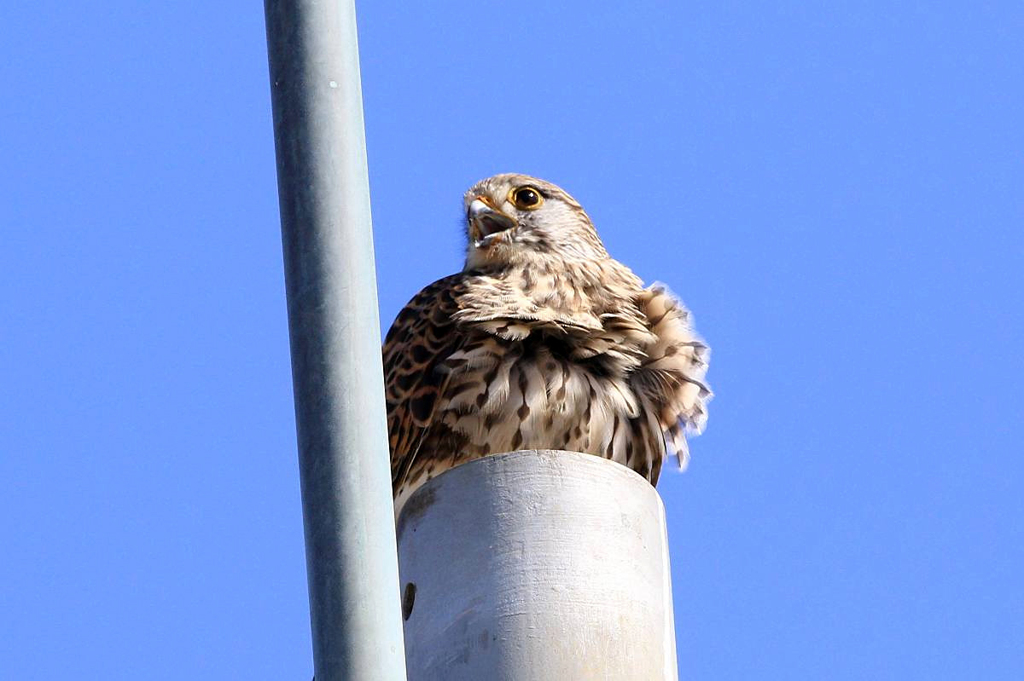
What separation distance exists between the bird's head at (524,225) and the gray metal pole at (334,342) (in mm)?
3696

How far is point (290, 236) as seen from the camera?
2775 millimetres

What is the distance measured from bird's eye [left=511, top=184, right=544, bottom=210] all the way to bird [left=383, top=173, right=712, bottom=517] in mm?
633

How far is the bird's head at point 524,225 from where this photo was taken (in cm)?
668

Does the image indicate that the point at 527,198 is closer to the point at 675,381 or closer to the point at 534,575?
the point at 675,381

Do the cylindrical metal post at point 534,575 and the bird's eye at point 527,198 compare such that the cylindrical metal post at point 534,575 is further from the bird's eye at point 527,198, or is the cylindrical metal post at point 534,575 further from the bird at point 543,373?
the bird's eye at point 527,198

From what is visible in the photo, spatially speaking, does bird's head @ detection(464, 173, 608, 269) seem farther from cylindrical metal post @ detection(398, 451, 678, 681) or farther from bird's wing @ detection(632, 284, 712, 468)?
cylindrical metal post @ detection(398, 451, 678, 681)

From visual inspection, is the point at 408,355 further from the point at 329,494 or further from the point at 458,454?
the point at 329,494

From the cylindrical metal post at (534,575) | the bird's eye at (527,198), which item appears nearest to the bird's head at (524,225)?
the bird's eye at (527,198)

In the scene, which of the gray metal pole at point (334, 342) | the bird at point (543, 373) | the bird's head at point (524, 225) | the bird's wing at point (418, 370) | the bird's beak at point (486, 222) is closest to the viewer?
the gray metal pole at point (334, 342)

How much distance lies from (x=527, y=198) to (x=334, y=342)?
4.43 m

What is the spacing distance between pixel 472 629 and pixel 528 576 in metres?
0.16

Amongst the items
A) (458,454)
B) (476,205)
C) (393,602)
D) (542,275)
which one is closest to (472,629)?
(393,602)

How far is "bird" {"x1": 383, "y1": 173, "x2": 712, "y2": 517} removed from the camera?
579 centimetres

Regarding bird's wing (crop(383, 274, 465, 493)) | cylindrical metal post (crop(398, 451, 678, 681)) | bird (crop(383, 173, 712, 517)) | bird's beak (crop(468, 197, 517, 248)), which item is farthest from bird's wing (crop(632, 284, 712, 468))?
cylindrical metal post (crop(398, 451, 678, 681))
